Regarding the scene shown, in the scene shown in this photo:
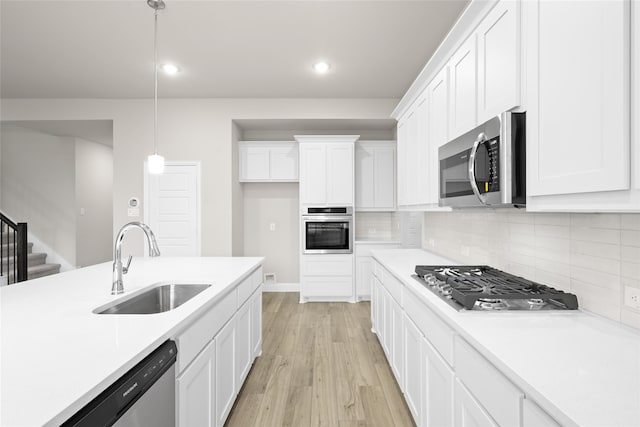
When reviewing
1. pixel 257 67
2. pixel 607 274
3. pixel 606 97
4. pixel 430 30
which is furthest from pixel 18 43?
pixel 607 274

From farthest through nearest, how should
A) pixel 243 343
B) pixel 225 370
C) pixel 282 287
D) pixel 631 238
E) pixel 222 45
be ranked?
1. pixel 282 287
2. pixel 222 45
3. pixel 243 343
4. pixel 225 370
5. pixel 631 238

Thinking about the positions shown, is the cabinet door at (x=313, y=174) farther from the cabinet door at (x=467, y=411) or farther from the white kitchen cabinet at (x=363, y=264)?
the cabinet door at (x=467, y=411)

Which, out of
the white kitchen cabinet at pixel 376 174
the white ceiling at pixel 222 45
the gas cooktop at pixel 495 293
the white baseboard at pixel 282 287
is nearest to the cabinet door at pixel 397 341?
the gas cooktop at pixel 495 293

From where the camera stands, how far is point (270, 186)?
5434 mm

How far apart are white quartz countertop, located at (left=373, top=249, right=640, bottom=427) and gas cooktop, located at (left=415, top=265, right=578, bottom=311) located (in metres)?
0.05

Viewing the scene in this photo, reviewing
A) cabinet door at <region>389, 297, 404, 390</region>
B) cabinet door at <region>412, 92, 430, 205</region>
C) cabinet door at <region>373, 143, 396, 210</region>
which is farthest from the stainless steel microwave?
cabinet door at <region>373, 143, 396, 210</region>

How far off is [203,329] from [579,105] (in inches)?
66.1

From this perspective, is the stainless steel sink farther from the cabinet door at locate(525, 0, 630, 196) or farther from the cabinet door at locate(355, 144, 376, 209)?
the cabinet door at locate(355, 144, 376, 209)

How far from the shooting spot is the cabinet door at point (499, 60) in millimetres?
1387

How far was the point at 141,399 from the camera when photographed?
1.02m

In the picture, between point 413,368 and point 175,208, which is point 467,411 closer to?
point 413,368

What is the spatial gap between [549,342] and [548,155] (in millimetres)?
633

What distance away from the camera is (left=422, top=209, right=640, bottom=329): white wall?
4.00 feet

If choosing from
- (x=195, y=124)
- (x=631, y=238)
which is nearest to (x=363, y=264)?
(x=195, y=124)
